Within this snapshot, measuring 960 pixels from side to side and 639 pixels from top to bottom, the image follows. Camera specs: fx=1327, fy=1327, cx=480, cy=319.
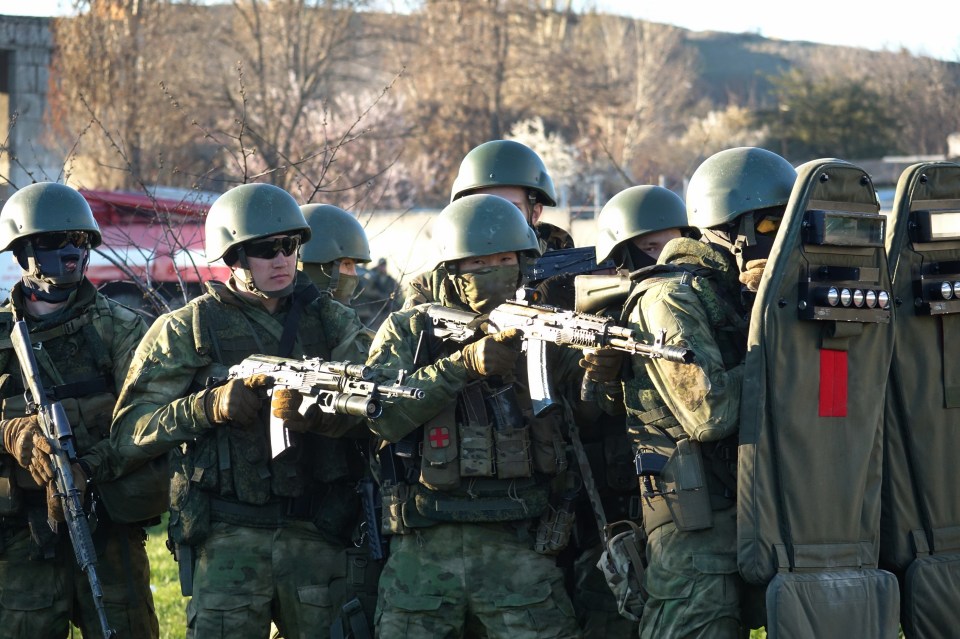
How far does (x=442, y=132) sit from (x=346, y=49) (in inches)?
257

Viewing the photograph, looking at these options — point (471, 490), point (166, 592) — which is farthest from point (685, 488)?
point (166, 592)

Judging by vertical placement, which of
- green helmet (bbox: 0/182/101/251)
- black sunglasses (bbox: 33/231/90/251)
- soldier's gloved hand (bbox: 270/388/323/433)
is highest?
green helmet (bbox: 0/182/101/251)

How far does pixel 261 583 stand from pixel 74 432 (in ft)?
3.79

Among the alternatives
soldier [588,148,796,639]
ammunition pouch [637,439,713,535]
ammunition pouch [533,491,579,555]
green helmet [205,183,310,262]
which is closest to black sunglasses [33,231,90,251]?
green helmet [205,183,310,262]

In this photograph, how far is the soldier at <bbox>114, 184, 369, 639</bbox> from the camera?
5.54m

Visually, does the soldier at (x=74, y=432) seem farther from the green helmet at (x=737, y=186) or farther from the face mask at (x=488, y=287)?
the green helmet at (x=737, y=186)

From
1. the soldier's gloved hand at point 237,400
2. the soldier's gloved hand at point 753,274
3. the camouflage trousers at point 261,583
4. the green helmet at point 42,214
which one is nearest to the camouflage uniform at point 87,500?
the green helmet at point 42,214

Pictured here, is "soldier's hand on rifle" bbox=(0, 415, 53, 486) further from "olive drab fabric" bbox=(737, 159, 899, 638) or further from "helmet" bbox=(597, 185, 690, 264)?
"olive drab fabric" bbox=(737, 159, 899, 638)

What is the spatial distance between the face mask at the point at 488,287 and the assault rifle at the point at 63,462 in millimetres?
1826

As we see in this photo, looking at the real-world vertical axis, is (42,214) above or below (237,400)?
above

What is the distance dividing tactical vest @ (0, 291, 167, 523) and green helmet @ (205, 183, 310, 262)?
0.70 meters

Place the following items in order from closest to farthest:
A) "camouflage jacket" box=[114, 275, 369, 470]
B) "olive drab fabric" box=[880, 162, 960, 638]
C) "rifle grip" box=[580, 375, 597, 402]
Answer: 1. "olive drab fabric" box=[880, 162, 960, 638]
2. "rifle grip" box=[580, 375, 597, 402]
3. "camouflage jacket" box=[114, 275, 369, 470]

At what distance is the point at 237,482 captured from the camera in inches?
220

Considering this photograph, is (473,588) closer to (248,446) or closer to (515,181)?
(248,446)
